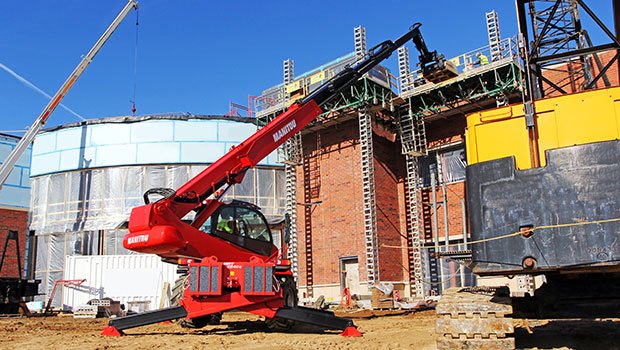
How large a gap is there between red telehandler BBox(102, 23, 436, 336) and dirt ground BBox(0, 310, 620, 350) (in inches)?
17.9

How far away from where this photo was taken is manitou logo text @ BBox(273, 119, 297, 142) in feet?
47.2

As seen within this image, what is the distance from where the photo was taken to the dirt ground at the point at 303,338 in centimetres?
864

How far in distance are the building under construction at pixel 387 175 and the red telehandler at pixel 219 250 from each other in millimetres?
9797

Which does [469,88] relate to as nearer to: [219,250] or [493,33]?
[493,33]

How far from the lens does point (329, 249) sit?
24.7 m

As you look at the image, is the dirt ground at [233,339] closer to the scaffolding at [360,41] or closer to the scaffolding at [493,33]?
the scaffolding at [493,33]

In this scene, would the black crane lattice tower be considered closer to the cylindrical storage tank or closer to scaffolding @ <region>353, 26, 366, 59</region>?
scaffolding @ <region>353, 26, 366, 59</region>

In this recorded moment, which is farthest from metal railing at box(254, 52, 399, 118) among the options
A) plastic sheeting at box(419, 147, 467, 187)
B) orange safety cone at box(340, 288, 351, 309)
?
orange safety cone at box(340, 288, 351, 309)

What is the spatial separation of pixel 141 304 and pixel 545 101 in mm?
20449

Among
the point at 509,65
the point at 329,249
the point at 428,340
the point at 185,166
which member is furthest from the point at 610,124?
the point at 185,166

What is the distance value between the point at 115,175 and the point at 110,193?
3.34ft

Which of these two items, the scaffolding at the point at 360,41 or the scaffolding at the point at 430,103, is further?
the scaffolding at the point at 360,41

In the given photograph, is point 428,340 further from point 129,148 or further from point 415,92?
point 129,148

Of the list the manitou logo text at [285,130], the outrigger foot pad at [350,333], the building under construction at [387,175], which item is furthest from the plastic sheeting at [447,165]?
the outrigger foot pad at [350,333]
